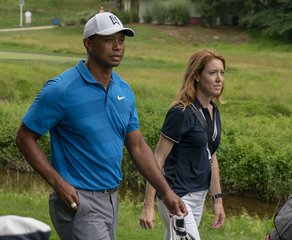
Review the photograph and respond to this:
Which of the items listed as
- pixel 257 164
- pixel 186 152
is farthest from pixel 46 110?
pixel 257 164

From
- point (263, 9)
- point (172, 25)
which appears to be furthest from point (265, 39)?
point (172, 25)

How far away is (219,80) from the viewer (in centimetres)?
555

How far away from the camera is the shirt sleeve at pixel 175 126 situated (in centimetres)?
538

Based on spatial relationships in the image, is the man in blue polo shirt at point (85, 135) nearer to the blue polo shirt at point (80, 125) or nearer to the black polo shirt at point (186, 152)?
the blue polo shirt at point (80, 125)

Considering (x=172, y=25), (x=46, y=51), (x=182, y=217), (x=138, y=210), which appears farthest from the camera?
(x=172, y=25)

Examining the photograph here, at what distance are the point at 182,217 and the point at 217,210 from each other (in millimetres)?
755

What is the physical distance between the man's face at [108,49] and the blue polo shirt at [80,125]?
12cm

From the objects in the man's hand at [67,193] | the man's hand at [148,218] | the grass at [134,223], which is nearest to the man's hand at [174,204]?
the man's hand at [148,218]

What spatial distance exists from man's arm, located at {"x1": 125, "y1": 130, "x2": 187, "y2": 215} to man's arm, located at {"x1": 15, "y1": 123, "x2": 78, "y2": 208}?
0.58m

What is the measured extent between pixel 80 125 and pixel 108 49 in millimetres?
473

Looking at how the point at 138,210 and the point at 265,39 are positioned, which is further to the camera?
the point at 265,39

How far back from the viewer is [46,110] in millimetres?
4547

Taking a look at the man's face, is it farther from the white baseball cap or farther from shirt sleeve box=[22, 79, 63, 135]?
shirt sleeve box=[22, 79, 63, 135]

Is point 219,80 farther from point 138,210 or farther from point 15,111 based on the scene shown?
point 15,111
